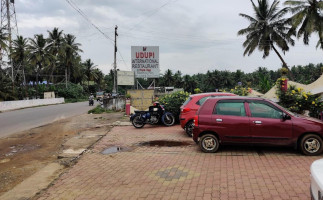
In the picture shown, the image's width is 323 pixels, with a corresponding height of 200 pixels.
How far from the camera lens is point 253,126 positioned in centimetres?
702

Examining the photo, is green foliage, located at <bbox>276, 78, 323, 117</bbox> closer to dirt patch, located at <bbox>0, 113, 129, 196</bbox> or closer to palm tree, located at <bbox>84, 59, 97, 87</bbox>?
dirt patch, located at <bbox>0, 113, 129, 196</bbox>

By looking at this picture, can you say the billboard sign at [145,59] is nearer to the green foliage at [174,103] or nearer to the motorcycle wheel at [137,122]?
the green foliage at [174,103]

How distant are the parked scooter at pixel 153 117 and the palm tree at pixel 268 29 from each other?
27452mm

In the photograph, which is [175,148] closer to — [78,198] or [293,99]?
[78,198]

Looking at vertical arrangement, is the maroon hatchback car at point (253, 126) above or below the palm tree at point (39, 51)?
below

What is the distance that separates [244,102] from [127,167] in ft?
11.2

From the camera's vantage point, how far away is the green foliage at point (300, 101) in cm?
973

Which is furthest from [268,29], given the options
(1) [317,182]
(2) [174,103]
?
(1) [317,182]

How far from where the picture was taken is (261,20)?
36.3m

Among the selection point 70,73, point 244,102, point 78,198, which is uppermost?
point 70,73

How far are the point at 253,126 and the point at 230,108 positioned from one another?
2.41ft

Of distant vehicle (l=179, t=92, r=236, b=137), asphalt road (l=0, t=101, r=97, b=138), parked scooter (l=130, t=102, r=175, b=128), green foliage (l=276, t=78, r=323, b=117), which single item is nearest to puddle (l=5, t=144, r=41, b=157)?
asphalt road (l=0, t=101, r=97, b=138)

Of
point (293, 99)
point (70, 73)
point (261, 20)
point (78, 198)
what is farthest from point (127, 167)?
point (70, 73)

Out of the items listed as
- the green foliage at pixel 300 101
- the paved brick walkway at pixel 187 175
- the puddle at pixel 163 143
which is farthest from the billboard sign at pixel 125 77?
the paved brick walkway at pixel 187 175
